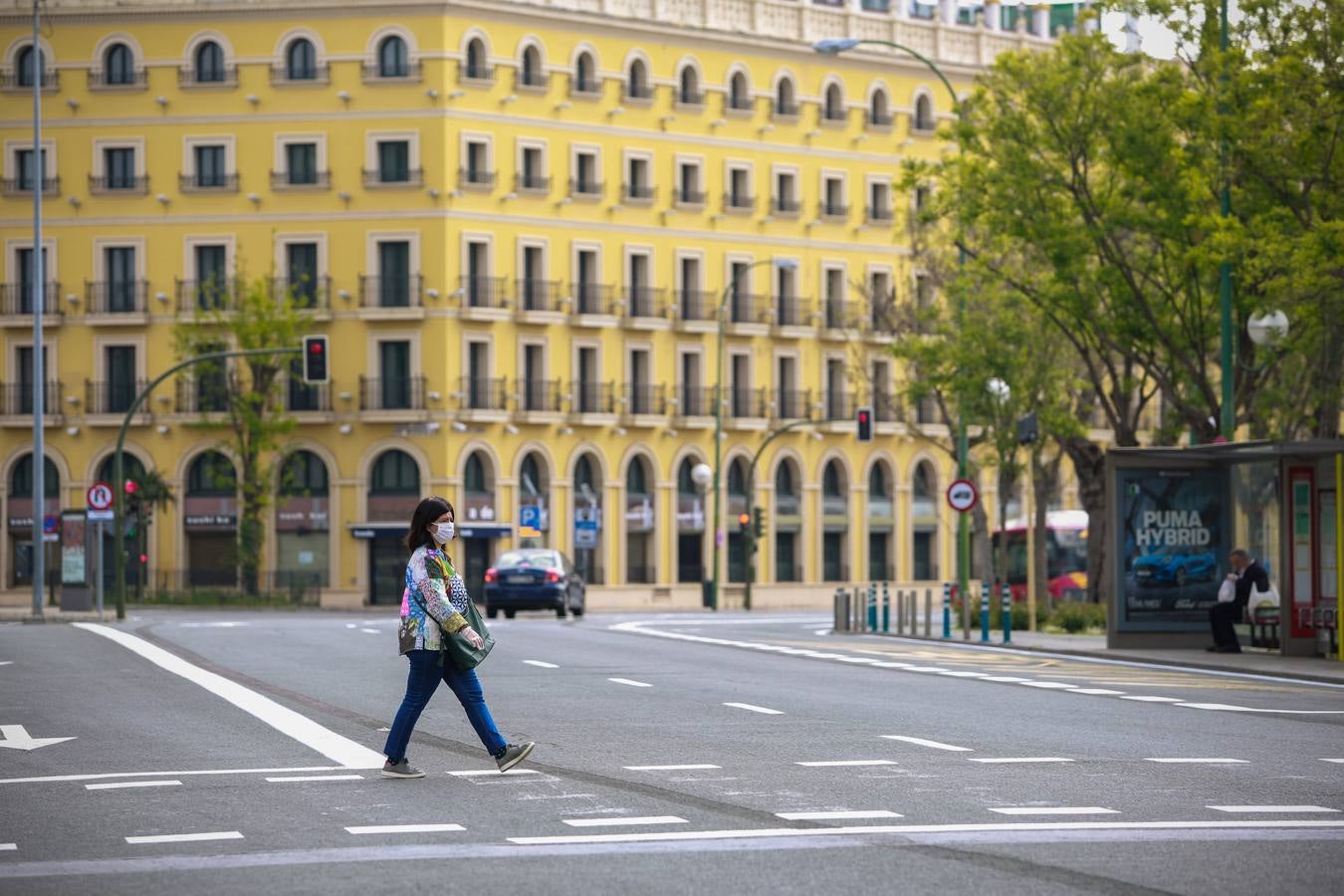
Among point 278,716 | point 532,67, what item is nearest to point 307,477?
point 532,67

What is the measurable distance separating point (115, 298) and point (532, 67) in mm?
15673

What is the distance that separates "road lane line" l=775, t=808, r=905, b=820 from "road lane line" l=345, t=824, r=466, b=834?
1755 millimetres

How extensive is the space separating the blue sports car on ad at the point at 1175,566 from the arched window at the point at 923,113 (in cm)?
5608

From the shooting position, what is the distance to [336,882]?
34.4 feet

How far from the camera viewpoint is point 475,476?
7944 cm

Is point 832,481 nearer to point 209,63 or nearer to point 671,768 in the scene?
point 209,63

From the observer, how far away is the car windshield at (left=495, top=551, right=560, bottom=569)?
54188 mm

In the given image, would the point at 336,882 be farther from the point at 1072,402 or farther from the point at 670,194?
the point at 670,194

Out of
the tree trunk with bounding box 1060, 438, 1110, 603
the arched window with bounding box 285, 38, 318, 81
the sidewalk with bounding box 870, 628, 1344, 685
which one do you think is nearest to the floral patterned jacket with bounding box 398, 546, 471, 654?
the sidewalk with bounding box 870, 628, 1344, 685

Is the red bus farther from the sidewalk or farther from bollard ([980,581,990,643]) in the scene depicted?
bollard ([980,581,990,643])

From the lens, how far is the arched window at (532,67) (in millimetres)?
79688

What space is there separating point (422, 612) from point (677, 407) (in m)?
68.0

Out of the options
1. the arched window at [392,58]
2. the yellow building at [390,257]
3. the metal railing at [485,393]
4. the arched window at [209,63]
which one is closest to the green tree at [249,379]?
the yellow building at [390,257]

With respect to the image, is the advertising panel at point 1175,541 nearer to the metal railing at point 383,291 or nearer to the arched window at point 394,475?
the arched window at point 394,475
